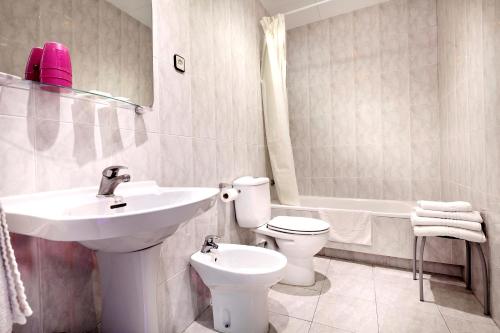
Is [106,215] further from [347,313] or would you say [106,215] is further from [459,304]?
[459,304]

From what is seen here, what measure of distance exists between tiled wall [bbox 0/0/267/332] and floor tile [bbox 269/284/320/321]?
454 mm

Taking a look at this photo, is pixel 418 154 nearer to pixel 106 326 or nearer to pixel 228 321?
pixel 228 321

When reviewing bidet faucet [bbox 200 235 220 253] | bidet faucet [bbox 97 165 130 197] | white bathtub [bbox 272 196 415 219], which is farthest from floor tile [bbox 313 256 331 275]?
bidet faucet [bbox 97 165 130 197]

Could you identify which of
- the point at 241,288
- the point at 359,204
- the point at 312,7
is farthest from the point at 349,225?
the point at 312,7

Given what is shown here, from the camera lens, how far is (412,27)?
2.44 metres

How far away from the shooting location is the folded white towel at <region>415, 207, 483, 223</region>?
1428 mm

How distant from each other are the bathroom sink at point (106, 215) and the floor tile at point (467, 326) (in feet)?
5.03

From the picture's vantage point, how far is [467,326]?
4.39ft

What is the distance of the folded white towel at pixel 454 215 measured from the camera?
1.43 meters

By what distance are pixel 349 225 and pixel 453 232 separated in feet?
2.44

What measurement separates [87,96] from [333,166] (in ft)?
8.11

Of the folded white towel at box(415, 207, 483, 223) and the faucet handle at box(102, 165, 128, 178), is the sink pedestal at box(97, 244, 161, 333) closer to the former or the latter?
the faucet handle at box(102, 165, 128, 178)

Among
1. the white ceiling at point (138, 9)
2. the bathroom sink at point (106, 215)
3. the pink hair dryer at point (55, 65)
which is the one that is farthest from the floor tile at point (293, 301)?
the white ceiling at point (138, 9)

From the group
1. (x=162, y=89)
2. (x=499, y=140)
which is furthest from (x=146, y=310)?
(x=499, y=140)
